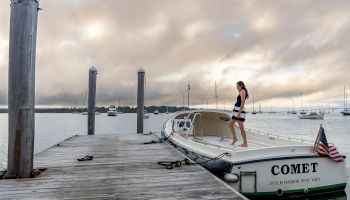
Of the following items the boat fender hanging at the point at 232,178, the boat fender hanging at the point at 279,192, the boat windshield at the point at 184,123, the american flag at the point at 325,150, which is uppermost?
the boat windshield at the point at 184,123

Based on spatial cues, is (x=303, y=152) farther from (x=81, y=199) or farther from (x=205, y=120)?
(x=205, y=120)

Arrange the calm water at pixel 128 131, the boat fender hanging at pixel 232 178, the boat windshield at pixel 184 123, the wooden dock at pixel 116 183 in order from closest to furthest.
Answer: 1. the wooden dock at pixel 116 183
2. the boat fender hanging at pixel 232 178
3. the boat windshield at pixel 184 123
4. the calm water at pixel 128 131

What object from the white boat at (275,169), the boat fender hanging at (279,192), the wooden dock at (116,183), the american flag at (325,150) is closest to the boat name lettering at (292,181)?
the white boat at (275,169)

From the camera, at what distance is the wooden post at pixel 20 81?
6.29 meters

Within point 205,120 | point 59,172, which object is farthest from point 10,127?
point 205,120

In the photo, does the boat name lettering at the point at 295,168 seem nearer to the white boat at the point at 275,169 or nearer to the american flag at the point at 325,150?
the white boat at the point at 275,169

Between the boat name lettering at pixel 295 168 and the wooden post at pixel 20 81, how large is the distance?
556cm

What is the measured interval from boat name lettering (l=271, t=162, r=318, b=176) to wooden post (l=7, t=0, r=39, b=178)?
18.2 feet

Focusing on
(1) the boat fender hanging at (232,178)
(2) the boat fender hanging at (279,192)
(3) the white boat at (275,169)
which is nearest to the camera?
(1) the boat fender hanging at (232,178)

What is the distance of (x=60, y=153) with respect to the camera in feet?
34.8

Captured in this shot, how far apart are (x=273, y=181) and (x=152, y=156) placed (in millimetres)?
3687

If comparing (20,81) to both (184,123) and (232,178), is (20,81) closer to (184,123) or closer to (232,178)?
(232,178)

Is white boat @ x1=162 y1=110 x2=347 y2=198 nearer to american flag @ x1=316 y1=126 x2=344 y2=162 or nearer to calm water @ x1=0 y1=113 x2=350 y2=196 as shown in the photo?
american flag @ x1=316 y1=126 x2=344 y2=162

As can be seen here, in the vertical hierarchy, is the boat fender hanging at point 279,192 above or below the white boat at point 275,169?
below
